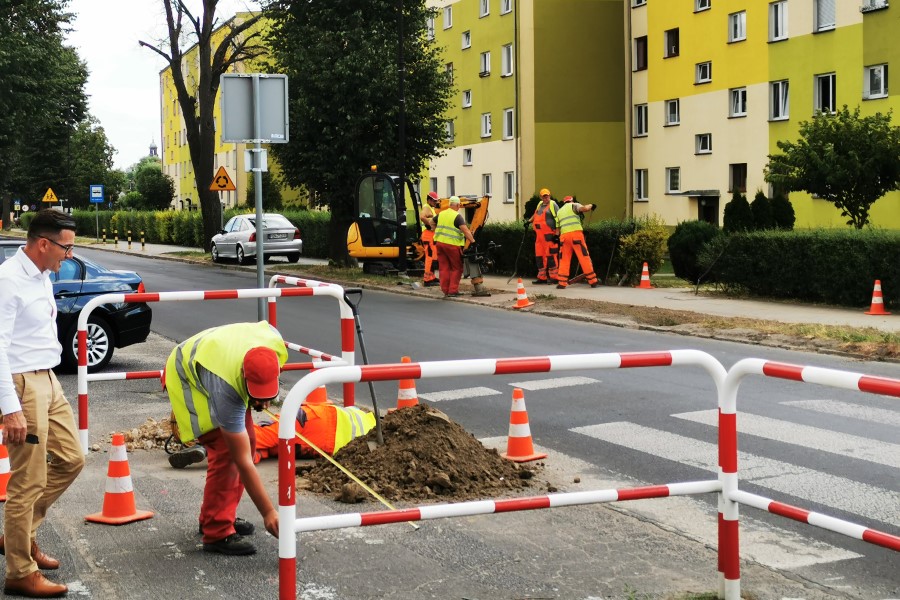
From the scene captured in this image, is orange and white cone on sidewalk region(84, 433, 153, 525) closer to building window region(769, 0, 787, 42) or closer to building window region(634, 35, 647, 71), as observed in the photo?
building window region(769, 0, 787, 42)

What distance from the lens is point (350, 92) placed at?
3106 centimetres

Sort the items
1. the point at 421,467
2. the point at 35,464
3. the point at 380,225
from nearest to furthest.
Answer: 1. the point at 35,464
2. the point at 421,467
3. the point at 380,225

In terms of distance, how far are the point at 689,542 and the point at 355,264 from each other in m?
27.1

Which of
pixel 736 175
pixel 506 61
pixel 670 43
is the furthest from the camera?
pixel 506 61

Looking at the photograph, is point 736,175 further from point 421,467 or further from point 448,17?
point 421,467

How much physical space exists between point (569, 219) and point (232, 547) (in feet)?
59.0

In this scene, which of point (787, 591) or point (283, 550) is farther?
point (787, 591)

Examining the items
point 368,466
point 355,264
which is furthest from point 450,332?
point 355,264

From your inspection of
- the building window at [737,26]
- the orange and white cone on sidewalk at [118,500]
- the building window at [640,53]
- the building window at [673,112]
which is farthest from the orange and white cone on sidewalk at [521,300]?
the building window at [640,53]

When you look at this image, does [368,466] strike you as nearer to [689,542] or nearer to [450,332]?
[689,542]

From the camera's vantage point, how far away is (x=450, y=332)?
16828 mm

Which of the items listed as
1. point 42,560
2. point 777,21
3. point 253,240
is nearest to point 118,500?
point 42,560

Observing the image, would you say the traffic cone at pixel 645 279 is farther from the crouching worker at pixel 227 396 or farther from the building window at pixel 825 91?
the crouching worker at pixel 227 396

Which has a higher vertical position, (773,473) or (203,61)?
(203,61)
